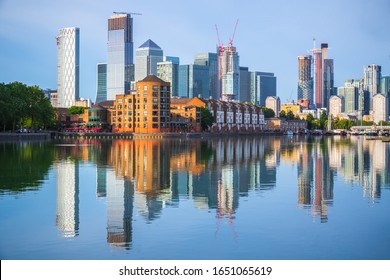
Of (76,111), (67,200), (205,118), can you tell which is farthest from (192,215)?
(76,111)

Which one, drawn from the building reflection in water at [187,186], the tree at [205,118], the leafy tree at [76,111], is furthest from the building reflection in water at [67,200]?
the leafy tree at [76,111]

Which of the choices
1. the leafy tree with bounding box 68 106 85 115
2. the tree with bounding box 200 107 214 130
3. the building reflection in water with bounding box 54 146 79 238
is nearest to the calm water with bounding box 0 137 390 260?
the building reflection in water with bounding box 54 146 79 238

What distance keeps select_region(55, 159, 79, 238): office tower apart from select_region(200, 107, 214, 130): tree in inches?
3471

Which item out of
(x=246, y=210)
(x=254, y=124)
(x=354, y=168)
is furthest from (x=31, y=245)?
(x=254, y=124)

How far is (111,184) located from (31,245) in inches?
398

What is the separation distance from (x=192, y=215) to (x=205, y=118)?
336ft

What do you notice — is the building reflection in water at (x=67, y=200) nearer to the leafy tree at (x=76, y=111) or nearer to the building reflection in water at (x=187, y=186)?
the building reflection in water at (x=187, y=186)

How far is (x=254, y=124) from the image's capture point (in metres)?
154

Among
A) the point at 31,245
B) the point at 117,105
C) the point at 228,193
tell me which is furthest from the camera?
the point at 117,105

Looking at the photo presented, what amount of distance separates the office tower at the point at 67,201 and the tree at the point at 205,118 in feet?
289

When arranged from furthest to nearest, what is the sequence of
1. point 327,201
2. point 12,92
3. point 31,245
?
point 12,92
point 327,201
point 31,245

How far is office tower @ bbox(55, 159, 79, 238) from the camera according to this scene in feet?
45.6
